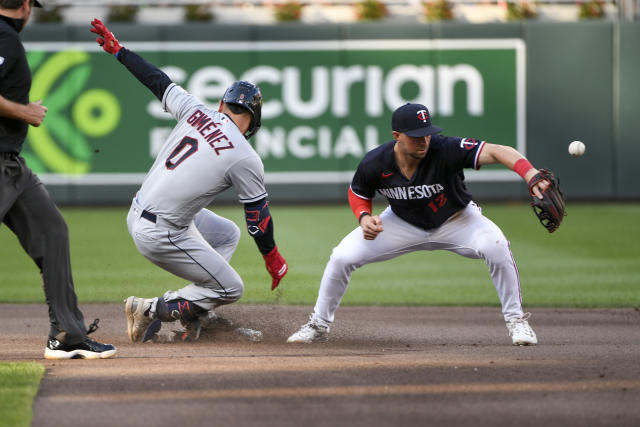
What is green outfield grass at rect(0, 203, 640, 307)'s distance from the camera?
8625 millimetres

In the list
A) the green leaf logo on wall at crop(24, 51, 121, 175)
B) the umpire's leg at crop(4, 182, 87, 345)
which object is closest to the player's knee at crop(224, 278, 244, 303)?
the umpire's leg at crop(4, 182, 87, 345)

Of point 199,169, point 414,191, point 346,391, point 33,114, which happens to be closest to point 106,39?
point 199,169

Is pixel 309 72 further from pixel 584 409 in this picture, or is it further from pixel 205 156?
pixel 584 409

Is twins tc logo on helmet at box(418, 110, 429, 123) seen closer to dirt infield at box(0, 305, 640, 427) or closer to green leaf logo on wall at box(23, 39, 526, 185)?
dirt infield at box(0, 305, 640, 427)

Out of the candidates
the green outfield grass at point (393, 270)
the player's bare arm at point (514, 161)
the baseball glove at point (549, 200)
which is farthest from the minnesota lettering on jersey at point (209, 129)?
the green outfield grass at point (393, 270)

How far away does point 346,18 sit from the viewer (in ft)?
69.6

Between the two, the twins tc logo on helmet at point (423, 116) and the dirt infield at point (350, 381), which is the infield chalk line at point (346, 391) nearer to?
the dirt infield at point (350, 381)

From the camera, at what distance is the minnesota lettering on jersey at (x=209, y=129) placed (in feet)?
18.7

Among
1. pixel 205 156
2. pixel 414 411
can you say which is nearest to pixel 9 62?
pixel 205 156

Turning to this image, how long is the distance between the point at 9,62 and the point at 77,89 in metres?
13.7

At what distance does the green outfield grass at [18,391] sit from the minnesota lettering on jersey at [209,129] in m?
1.69

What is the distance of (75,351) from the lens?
205 inches

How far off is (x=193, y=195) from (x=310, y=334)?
4.02 feet

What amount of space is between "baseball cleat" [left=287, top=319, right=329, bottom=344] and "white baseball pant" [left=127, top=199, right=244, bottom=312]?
48cm
